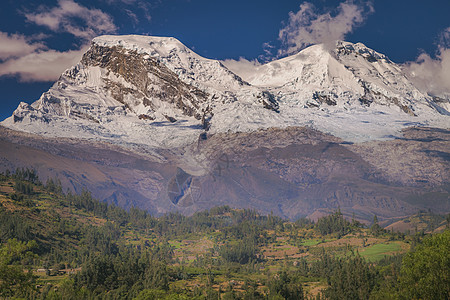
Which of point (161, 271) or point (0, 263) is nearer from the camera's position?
point (0, 263)

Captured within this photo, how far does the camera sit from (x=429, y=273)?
96.0 metres

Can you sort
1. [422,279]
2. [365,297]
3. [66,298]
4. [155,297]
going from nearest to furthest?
[422,279] → [155,297] → [66,298] → [365,297]

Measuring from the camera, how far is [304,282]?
193 meters

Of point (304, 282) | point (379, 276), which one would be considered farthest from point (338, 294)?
point (304, 282)

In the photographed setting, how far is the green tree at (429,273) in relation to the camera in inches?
3688

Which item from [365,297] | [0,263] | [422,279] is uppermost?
[0,263]

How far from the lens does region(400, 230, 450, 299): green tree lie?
93.7 metres

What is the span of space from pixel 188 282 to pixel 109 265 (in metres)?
34.1

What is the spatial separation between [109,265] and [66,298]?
49.2m

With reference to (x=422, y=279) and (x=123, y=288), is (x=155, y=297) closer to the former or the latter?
(x=123, y=288)

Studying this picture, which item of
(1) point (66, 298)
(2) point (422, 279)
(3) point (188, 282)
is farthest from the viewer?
(3) point (188, 282)

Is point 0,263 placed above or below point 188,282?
above

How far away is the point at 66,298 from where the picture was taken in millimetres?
124125

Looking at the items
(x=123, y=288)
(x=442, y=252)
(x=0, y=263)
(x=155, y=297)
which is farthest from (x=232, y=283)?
(x=0, y=263)
